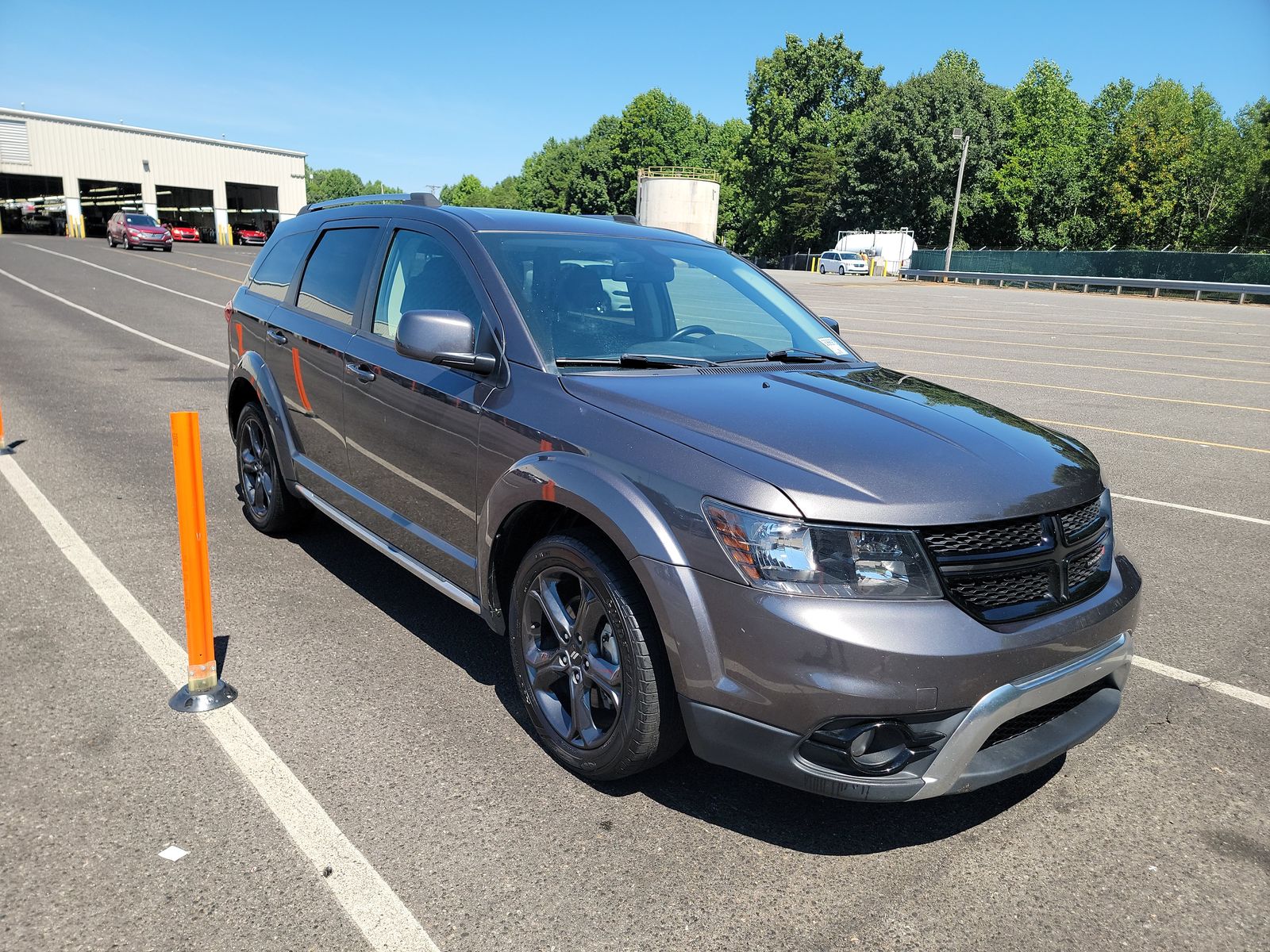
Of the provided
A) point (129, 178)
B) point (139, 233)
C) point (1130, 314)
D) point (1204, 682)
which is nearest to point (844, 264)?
point (1130, 314)

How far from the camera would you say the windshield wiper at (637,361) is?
3311 mm

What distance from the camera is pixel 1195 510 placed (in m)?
6.66

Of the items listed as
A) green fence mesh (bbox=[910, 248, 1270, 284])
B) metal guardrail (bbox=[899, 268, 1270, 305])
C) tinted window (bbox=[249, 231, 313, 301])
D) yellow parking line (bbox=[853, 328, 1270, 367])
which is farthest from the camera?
green fence mesh (bbox=[910, 248, 1270, 284])

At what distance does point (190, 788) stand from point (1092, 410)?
10459 mm

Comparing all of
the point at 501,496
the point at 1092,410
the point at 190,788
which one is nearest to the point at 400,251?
the point at 501,496

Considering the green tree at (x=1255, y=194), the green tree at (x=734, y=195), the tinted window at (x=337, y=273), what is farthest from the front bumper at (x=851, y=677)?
the green tree at (x=734, y=195)

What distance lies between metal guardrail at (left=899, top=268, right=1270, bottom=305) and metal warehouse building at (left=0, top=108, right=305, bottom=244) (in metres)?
46.4

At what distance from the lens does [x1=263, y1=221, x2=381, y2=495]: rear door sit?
4305mm

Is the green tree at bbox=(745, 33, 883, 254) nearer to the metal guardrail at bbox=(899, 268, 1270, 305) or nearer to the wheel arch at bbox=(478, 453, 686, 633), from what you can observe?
the metal guardrail at bbox=(899, 268, 1270, 305)

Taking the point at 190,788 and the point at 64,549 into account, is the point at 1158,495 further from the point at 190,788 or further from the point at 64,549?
the point at 64,549

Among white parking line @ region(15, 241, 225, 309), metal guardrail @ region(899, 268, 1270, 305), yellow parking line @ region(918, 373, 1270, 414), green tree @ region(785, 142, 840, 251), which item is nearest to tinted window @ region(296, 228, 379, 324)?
yellow parking line @ region(918, 373, 1270, 414)

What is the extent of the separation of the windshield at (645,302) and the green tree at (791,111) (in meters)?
79.8

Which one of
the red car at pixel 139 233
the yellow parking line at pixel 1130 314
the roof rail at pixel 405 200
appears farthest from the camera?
the red car at pixel 139 233

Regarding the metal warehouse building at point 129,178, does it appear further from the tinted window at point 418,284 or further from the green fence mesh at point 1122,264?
the tinted window at point 418,284
